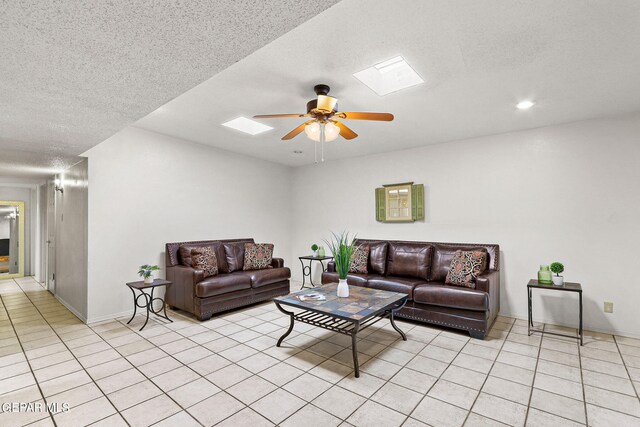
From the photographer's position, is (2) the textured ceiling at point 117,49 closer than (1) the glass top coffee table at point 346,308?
Yes

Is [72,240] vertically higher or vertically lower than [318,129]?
lower

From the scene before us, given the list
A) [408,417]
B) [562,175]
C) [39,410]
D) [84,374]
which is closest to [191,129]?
[84,374]

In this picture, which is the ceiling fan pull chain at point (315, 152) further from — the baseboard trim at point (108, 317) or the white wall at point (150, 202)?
the baseboard trim at point (108, 317)

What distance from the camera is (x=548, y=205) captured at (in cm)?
375

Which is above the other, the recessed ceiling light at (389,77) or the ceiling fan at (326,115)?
the recessed ceiling light at (389,77)

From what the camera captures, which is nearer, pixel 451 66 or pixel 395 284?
pixel 451 66

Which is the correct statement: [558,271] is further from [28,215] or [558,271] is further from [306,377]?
[28,215]

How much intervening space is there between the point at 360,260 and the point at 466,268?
1.55 m

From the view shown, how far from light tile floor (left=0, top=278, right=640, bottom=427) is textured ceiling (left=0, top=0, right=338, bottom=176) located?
2126 mm

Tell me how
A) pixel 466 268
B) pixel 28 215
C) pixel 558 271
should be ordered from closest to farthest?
pixel 558 271, pixel 466 268, pixel 28 215

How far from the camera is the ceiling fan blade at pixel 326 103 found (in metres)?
2.52

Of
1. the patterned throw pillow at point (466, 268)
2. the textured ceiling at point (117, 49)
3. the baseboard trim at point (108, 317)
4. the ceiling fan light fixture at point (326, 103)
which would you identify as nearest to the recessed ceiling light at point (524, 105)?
the patterned throw pillow at point (466, 268)

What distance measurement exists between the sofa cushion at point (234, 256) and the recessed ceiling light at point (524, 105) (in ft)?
14.0

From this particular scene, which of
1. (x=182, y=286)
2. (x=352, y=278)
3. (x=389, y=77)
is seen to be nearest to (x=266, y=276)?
(x=182, y=286)
